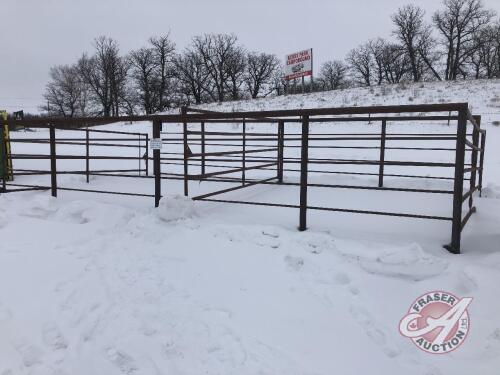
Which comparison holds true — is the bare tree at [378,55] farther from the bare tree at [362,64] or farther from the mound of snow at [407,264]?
the mound of snow at [407,264]

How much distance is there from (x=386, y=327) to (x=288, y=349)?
69 cm

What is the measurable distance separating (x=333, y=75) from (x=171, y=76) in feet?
68.2

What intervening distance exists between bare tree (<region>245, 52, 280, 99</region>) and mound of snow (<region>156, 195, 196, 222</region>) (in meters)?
44.5

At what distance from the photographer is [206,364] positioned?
2.28 m

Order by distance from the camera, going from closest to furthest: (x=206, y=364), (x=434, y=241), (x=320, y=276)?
1. (x=206, y=364)
2. (x=320, y=276)
3. (x=434, y=241)

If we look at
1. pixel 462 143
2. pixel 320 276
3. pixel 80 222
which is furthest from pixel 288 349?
pixel 80 222

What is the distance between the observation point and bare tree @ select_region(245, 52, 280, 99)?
48094mm

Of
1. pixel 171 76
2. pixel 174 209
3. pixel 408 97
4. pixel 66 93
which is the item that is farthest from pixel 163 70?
pixel 174 209

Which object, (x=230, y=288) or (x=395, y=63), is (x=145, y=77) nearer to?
(x=395, y=63)

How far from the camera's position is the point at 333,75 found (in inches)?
2032

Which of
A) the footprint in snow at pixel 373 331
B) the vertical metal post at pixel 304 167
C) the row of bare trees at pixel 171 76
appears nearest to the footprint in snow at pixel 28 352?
the footprint in snow at pixel 373 331

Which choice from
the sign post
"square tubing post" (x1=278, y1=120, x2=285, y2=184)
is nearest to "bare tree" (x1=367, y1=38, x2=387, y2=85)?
the sign post

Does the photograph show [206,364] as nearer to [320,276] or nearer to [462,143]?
[320,276]

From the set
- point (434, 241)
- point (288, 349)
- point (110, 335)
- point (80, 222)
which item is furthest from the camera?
point (80, 222)
